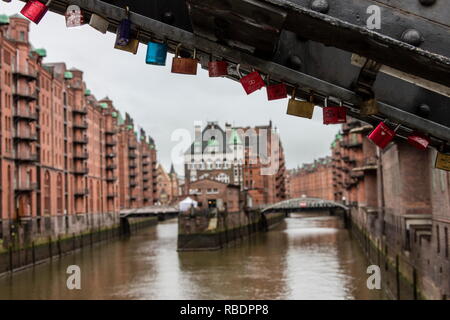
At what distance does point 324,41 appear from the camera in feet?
13.0

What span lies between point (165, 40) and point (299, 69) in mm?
1072

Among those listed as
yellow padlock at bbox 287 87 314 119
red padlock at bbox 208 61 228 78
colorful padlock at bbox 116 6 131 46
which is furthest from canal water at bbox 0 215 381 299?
colorful padlock at bbox 116 6 131 46

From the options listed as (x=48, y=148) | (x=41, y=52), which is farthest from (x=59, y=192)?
(x=41, y=52)

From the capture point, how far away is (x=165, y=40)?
4.34 meters

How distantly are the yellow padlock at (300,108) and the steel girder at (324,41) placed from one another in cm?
14

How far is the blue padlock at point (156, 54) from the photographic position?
4359mm

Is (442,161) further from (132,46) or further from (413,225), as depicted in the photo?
(413,225)

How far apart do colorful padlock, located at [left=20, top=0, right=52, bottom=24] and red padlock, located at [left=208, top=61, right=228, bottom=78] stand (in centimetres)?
128

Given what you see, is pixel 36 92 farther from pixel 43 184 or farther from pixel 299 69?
pixel 299 69

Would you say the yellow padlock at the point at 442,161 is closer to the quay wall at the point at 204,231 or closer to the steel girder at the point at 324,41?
the steel girder at the point at 324,41

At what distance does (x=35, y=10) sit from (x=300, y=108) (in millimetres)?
2160

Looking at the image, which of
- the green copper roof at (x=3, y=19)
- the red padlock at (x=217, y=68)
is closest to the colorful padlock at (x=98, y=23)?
the red padlock at (x=217, y=68)

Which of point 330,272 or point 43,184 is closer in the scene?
point 330,272
